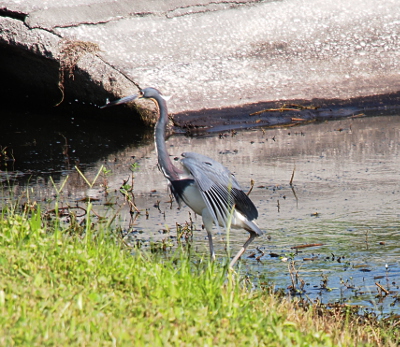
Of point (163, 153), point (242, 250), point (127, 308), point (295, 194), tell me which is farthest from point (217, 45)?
point (127, 308)

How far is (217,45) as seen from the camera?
10070mm

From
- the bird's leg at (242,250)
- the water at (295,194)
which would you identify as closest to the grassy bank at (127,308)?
the water at (295,194)

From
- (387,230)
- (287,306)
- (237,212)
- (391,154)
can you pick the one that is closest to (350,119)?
(391,154)

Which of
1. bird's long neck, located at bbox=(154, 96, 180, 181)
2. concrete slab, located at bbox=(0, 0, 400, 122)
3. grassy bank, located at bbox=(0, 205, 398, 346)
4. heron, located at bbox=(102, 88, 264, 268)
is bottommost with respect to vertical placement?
grassy bank, located at bbox=(0, 205, 398, 346)

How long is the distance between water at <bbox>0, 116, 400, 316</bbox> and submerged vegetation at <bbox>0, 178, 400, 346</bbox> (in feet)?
1.99

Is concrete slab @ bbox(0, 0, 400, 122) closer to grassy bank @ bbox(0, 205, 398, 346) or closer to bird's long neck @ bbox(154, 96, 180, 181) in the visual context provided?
bird's long neck @ bbox(154, 96, 180, 181)

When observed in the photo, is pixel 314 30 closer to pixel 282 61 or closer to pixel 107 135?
pixel 282 61

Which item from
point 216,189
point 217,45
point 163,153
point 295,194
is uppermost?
point 217,45

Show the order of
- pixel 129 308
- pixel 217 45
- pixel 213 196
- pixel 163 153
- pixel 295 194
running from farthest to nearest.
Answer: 1. pixel 217 45
2. pixel 295 194
3. pixel 163 153
4. pixel 213 196
5. pixel 129 308

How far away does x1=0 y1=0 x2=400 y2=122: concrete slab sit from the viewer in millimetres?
9469

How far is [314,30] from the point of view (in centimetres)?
1051

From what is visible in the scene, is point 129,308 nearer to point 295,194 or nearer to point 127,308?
point 127,308

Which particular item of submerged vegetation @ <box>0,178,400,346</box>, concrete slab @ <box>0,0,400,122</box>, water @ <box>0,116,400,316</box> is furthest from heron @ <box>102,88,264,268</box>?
concrete slab @ <box>0,0,400,122</box>

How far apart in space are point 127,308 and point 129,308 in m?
0.01
